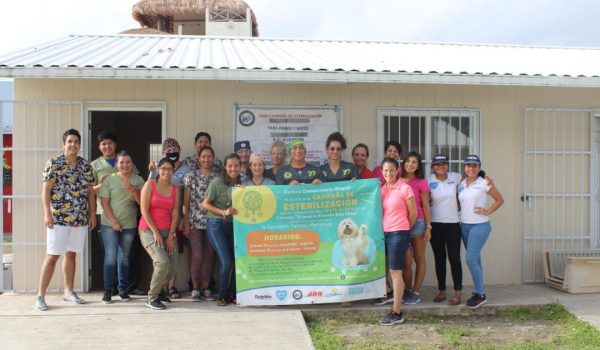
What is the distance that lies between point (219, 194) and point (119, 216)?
1092mm

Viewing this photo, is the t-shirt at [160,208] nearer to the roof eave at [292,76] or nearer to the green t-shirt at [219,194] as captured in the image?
the green t-shirt at [219,194]

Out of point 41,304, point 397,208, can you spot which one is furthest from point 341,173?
point 41,304

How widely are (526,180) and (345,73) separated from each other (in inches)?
114

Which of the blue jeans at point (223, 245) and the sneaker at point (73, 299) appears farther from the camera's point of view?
the sneaker at point (73, 299)

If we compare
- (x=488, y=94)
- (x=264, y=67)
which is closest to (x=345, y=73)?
(x=264, y=67)

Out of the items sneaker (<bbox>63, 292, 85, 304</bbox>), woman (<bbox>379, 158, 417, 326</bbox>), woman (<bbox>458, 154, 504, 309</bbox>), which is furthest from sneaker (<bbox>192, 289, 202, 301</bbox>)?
woman (<bbox>458, 154, 504, 309</bbox>)

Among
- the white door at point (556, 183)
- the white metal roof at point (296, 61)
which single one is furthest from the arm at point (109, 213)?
the white door at point (556, 183)

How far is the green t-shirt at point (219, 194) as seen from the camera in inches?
214

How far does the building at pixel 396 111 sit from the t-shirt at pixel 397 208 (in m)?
1.27

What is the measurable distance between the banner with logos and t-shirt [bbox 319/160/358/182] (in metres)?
0.85

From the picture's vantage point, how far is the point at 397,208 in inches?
204

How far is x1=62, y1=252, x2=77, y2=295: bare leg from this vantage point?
5547mm

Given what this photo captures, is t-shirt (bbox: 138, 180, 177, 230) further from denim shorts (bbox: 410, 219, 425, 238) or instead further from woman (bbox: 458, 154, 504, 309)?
woman (bbox: 458, 154, 504, 309)

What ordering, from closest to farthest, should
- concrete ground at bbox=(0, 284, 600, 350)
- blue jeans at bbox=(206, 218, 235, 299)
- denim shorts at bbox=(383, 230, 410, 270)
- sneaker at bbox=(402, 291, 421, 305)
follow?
concrete ground at bbox=(0, 284, 600, 350), denim shorts at bbox=(383, 230, 410, 270), blue jeans at bbox=(206, 218, 235, 299), sneaker at bbox=(402, 291, 421, 305)
